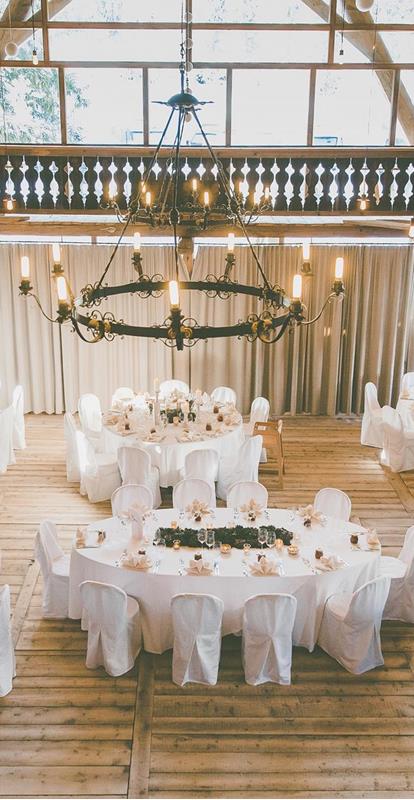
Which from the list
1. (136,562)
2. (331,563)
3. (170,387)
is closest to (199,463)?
(136,562)

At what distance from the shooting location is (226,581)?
593 cm

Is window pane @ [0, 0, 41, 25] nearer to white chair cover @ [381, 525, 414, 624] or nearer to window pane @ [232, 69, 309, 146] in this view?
window pane @ [232, 69, 309, 146]

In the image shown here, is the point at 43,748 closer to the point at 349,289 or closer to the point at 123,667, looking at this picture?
the point at 123,667

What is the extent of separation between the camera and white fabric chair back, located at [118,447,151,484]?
862 centimetres

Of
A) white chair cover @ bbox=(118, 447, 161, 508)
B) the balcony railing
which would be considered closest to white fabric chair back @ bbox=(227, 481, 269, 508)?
white chair cover @ bbox=(118, 447, 161, 508)

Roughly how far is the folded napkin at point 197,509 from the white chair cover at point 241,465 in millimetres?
1752

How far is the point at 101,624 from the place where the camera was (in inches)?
227

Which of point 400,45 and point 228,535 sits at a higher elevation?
point 400,45

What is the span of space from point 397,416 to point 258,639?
17.4 ft

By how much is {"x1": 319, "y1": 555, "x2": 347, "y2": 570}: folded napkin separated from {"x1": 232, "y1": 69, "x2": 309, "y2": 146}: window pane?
6670 millimetres

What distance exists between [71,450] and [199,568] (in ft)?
13.5

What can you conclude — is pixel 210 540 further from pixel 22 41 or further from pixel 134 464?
pixel 22 41

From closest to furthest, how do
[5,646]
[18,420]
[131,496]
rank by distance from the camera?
[5,646], [131,496], [18,420]

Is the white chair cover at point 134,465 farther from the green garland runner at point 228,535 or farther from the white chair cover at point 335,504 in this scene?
the white chair cover at point 335,504
